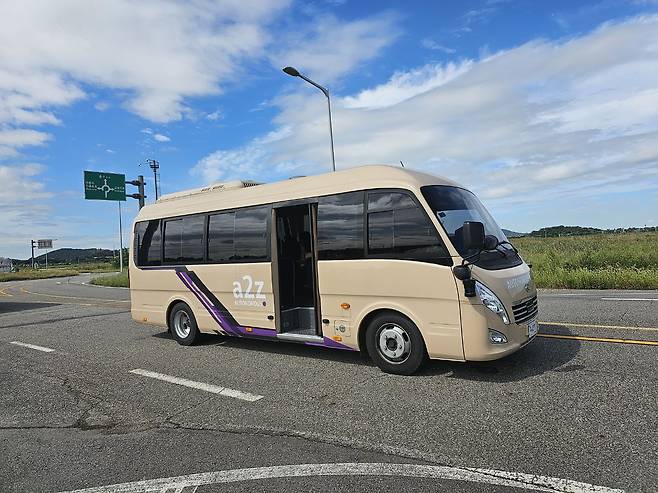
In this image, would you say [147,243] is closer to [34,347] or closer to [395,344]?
[34,347]

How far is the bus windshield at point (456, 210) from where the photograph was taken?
18.6 ft

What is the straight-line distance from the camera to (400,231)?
19.4 feet

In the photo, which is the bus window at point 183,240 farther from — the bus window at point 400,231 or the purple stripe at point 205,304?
the bus window at point 400,231

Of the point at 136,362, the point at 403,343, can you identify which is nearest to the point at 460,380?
the point at 403,343

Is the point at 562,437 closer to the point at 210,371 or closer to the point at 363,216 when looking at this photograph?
Answer: the point at 363,216

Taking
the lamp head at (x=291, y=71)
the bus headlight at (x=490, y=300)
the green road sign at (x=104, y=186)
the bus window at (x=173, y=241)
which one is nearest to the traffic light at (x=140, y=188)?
the green road sign at (x=104, y=186)

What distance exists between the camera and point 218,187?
860 cm

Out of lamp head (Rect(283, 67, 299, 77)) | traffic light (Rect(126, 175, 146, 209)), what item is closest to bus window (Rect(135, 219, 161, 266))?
lamp head (Rect(283, 67, 299, 77))

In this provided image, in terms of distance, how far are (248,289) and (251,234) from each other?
861 millimetres

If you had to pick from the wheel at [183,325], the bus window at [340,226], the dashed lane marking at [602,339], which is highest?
the bus window at [340,226]

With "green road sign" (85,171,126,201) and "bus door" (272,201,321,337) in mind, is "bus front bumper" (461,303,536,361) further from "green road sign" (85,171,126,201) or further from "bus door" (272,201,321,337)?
→ "green road sign" (85,171,126,201)

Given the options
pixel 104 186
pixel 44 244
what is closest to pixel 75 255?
pixel 44 244

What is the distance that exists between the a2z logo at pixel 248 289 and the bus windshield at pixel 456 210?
2.96 meters

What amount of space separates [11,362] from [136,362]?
2428mm
